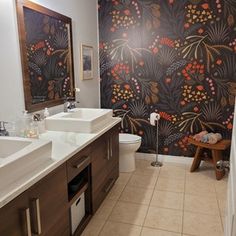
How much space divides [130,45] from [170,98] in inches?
36.2

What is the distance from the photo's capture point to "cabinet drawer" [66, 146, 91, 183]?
1633mm

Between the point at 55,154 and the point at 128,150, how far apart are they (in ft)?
5.11

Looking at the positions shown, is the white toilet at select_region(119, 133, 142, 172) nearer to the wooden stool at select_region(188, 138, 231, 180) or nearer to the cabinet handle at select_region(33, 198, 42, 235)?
the wooden stool at select_region(188, 138, 231, 180)

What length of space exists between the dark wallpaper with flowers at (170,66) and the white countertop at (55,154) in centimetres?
103

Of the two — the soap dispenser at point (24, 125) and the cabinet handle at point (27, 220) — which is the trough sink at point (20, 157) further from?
the soap dispenser at point (24, 125)

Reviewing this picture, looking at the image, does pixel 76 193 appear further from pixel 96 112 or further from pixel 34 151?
pixel 96 112

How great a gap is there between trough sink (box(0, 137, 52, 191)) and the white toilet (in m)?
1.59

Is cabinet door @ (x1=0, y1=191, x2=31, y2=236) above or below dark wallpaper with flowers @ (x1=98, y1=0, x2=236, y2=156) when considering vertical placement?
below

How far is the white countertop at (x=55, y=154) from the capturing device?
3.62 feet

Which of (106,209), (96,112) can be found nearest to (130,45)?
(96,112)

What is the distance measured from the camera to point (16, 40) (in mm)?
1915

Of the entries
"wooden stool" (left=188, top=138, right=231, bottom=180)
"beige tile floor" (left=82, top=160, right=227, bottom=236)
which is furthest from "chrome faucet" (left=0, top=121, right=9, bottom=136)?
"wooden stool" (left=188, top=138, right=231, bottom=180)

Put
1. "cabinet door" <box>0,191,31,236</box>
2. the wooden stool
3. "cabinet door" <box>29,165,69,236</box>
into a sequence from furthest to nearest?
the wooden stool < "cabinet door" <box>29,165,69,236</box> < "cabinet door" <box>0,191,31,236</box>

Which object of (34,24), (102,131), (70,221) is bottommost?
(70,221)
